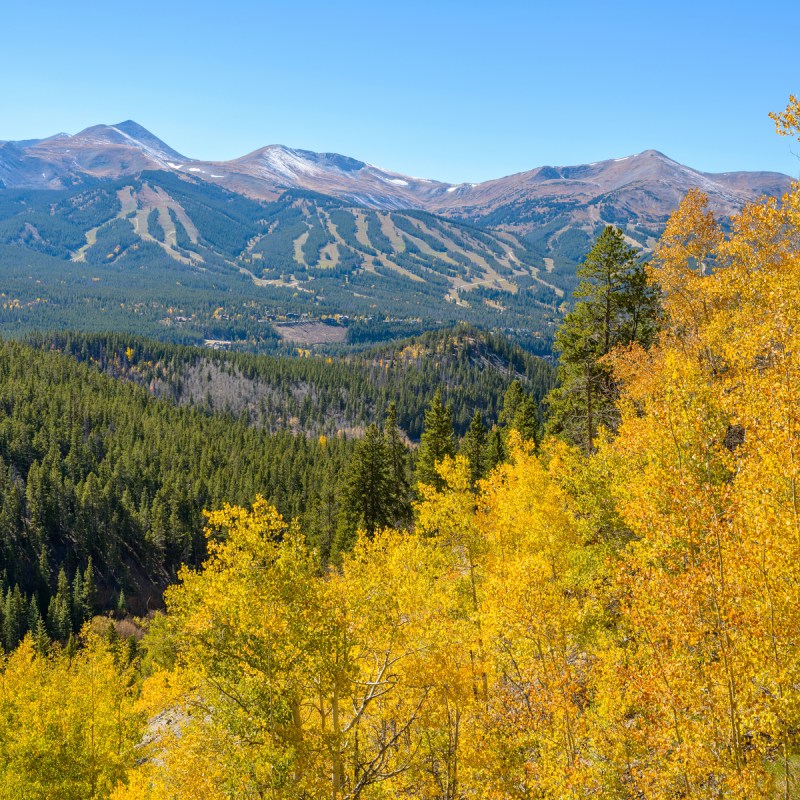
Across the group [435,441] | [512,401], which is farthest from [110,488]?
[512,401]

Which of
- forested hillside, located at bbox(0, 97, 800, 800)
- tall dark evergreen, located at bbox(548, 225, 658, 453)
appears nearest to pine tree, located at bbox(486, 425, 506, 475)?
forested hillside, located at bbox(0, 97, 800, 800)

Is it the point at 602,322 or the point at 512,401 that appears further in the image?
the point at 512,401

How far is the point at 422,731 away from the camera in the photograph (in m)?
24.8

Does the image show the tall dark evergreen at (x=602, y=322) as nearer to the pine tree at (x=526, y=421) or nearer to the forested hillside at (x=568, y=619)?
the forested hillside at (x=568, y=619)

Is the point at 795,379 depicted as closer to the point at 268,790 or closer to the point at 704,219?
the point at 268,790

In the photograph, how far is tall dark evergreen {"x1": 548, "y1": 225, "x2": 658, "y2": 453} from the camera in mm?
38562

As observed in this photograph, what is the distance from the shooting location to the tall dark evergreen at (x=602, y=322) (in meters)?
38.6

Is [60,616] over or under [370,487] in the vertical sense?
under

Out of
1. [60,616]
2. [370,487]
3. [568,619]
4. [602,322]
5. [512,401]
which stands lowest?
[60,616]

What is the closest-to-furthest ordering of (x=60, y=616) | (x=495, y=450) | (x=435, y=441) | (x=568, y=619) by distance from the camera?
(x=568, y=619)
(x=435, y=441)
(x=495, y=450)
(x=60, y=616)

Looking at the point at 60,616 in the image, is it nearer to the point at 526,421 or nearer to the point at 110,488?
the point at 110,488

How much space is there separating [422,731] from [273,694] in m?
11.1

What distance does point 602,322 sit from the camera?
40.0 m

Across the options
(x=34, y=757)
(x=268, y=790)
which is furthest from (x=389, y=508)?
(x=268, y=790)
